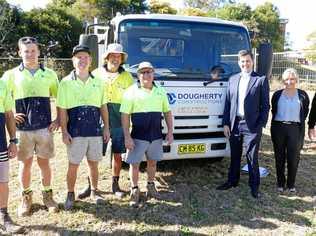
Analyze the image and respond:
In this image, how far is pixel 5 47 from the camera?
24391 millimetres

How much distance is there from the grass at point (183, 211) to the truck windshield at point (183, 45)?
1661mm

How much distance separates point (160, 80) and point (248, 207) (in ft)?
6.60

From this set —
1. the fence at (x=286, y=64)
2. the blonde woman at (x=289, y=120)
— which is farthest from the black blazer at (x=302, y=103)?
the fence at (x=286, y=64)

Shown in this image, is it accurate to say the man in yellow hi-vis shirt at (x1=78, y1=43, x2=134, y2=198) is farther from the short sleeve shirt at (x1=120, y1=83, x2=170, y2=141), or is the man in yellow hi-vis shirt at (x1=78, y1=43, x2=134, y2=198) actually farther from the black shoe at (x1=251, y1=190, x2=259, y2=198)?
the black shoe at (x1=251, y1=190, x2=259, y2=198)

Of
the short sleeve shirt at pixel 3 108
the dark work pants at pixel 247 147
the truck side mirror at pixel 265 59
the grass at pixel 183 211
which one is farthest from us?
the truck side mirror at pixel 265 59

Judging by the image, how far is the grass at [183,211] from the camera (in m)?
4.88

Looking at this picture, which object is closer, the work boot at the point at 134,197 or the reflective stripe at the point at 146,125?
the reflective stripe at the point at 146,125

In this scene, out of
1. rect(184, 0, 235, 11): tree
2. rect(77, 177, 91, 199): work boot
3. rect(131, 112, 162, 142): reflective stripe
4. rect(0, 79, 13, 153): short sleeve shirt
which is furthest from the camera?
rect(184, 0, 235, 11): tree

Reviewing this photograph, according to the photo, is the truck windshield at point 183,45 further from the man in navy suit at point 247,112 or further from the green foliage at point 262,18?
the green foliage at point 262,18

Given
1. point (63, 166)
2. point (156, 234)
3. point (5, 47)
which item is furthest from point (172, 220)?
point (5, 47)

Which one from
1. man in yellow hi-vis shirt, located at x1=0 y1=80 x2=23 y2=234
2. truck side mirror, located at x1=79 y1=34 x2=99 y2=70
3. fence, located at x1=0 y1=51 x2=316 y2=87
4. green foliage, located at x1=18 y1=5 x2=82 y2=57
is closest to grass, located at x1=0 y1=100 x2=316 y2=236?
man in yellow hi-vis shirt, located at x1=0 y1=80 x2=23 y2=234

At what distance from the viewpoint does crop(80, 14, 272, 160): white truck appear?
5980mm

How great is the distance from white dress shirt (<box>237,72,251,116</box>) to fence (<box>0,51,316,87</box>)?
37.3 feet

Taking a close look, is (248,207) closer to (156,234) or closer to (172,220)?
(172,220)
